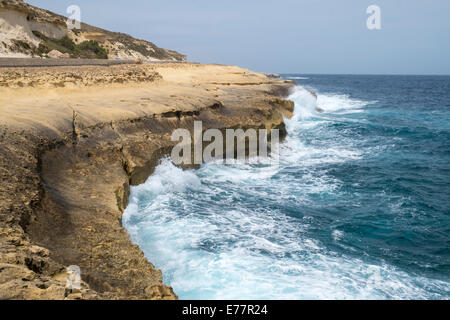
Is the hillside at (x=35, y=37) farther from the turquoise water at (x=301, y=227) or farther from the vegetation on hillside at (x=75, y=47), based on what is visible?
the turquoise water at (x=301, y=227)

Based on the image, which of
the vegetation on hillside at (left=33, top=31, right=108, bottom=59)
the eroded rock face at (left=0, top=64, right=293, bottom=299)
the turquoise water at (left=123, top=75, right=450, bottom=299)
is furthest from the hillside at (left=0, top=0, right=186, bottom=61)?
the turquoise water at (left=123, top=75, right=450, bottom=299)

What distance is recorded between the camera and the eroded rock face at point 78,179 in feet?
10.9

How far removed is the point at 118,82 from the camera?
474 inches

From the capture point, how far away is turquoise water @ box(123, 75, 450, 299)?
5195mm

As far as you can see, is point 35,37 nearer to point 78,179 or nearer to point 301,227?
point 78,179

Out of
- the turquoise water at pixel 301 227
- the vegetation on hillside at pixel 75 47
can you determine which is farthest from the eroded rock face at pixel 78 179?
the vegetation on hillside at pixel 75 47

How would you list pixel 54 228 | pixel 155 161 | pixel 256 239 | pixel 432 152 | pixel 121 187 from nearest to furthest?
pixel 54 228, pixel 121 187, pixel 256 239, pixel 155 161, pixel 432 152

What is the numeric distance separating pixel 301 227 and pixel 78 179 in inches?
167

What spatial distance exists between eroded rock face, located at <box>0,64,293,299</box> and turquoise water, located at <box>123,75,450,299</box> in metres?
0.76

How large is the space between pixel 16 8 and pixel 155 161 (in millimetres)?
19991

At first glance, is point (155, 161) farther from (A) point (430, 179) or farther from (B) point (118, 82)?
(A) point (430, 179)

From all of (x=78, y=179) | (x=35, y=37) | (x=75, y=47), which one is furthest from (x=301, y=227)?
(x=75, y=47)

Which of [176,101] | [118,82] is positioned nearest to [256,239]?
[176,101]
